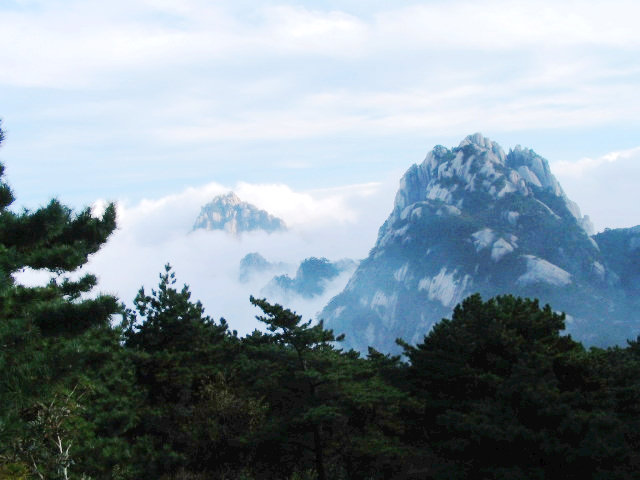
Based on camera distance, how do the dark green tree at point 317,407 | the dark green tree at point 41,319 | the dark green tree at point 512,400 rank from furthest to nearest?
the dark green tree at point 317,407 → the dark green tree at point 512,400 → the dark green tree at point 41,319

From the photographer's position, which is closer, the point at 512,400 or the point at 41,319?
the point at 41,319

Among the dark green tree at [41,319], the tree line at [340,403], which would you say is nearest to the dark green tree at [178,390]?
the tree line at [340,403]

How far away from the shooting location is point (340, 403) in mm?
25500

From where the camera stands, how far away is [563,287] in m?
195

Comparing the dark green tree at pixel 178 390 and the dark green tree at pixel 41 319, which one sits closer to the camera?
the dark green tree at pixel 41 319

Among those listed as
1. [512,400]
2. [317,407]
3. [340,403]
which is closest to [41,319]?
[317,407]

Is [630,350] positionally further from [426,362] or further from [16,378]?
[16,378]

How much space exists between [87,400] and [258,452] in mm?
8036

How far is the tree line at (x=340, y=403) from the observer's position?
22328 millimetres

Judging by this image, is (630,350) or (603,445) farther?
(630,350)

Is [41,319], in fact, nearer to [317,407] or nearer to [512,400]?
[317,407]

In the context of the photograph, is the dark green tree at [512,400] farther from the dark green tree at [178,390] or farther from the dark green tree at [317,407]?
the dark green tree at [178,390]

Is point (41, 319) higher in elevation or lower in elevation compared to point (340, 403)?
higher

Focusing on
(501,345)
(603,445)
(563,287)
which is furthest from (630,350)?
(563,287)
